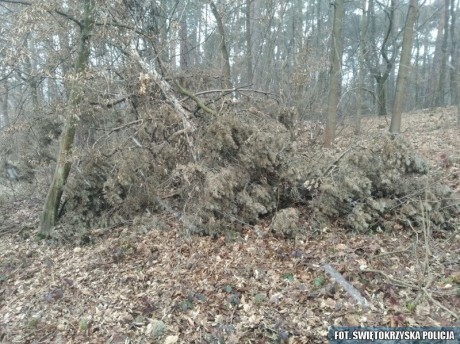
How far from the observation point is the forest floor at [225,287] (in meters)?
3.50

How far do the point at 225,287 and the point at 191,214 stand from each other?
5.26ft

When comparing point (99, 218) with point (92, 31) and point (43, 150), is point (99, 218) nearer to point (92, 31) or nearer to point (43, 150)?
point (43, 150)

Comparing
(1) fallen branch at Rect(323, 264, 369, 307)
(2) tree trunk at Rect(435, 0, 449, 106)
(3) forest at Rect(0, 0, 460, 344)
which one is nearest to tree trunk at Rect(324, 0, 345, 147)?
(3) forest at Rect(0, 0, 460, 344)

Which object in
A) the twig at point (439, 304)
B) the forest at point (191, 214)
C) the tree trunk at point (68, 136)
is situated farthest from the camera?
the tree trunk at point (68, 136)

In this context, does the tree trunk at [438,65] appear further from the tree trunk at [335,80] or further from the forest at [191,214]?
the tree trunk at [335,80]

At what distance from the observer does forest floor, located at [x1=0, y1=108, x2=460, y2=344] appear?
350cm

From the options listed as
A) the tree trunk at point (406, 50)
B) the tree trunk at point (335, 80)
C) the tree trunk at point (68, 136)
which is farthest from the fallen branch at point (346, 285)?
the tree trunk at point (406, 50)

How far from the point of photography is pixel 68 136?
6066 millimetres

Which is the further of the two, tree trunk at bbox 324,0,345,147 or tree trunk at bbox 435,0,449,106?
tree trunk at bbox 435,0,449,106

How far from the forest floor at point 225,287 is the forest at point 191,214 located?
0.8 inches

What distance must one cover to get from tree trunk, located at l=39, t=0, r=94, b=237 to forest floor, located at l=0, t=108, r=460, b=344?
29.2 inches

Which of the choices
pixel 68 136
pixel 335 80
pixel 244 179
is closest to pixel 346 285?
pixel 244 179

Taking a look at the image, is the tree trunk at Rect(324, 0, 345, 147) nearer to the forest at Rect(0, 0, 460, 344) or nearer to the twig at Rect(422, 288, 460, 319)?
the forest at Rect(0, 0, 460, 344)

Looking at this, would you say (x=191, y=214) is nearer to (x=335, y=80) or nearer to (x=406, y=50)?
(x=335, y=80)
